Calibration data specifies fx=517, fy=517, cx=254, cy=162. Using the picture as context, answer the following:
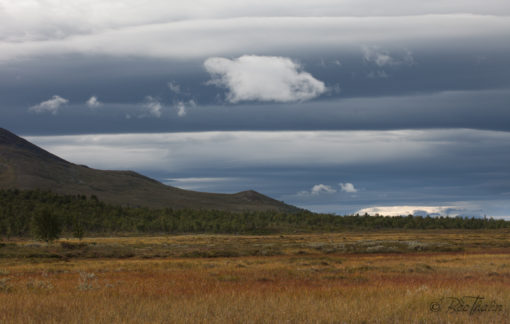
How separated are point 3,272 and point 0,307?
17673 millimetres

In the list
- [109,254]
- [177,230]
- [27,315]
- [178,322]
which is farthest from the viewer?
[177,230]

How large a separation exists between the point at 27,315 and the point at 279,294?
320 inches

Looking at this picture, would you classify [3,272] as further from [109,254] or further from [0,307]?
[109,254]

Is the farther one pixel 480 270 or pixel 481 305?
pixel 480 270

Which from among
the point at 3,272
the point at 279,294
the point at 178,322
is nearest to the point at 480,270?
the point at 279,294

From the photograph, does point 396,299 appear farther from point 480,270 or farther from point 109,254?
point 109,254

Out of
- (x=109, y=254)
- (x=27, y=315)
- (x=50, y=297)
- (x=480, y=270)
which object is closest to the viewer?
(x=27, y=315)

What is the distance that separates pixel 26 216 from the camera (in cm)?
17425

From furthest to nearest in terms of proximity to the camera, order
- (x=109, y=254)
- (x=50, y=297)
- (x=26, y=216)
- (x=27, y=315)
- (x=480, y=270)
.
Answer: (x=26, y=216)
(x=109, y=254)
(x=480, y=270)
(x=50, y=297)
(x=27, y=315)

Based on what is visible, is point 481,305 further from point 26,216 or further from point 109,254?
point 26,216

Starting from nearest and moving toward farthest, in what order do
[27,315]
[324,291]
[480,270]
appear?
1. [27,315]
2. [324,291]
3. [480,270]

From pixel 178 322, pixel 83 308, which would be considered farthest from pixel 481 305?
pixel 83 308

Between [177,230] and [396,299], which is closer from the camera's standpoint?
[396,299]

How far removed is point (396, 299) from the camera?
632 inches
